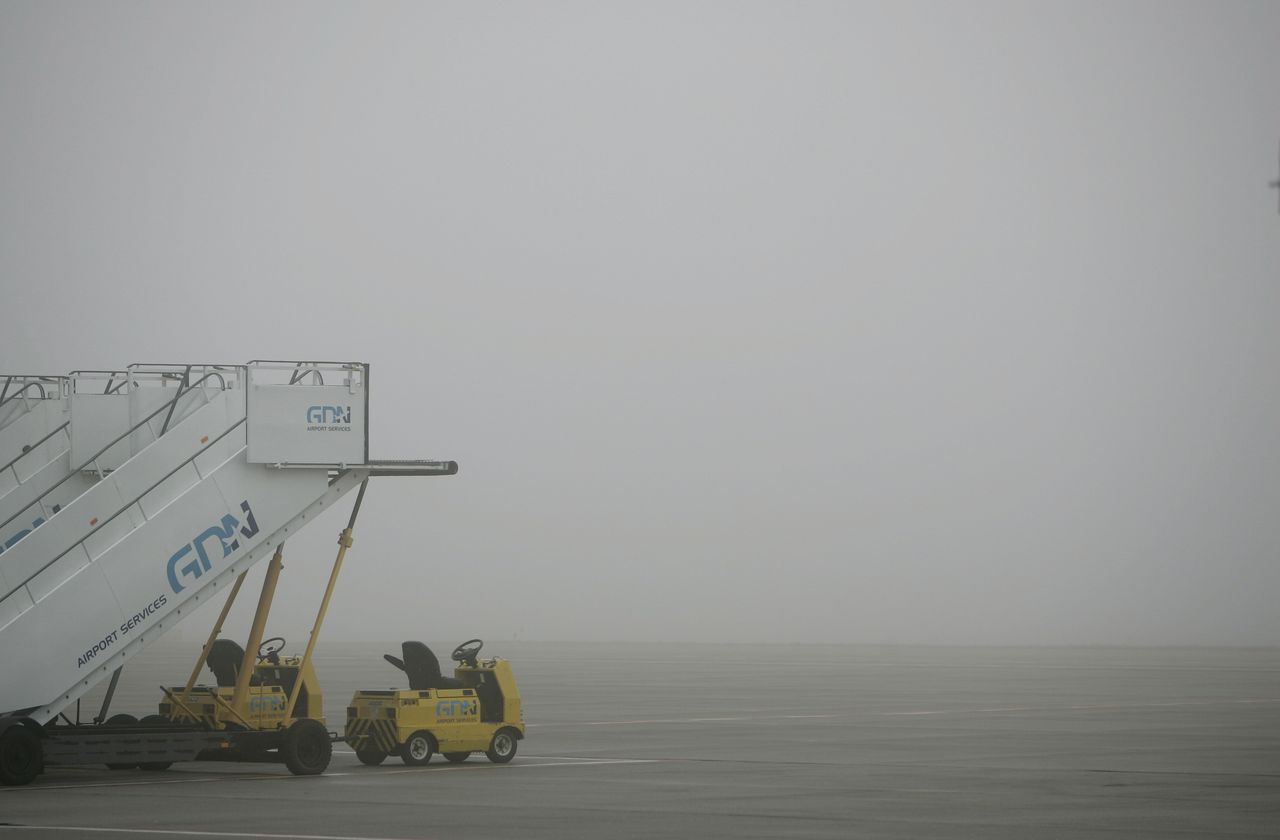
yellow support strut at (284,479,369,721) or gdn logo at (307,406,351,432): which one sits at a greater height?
gdn logo at (307,406,351,432)

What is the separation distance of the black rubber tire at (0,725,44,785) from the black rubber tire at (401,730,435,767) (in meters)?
5.91

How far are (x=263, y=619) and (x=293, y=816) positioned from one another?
698 cm

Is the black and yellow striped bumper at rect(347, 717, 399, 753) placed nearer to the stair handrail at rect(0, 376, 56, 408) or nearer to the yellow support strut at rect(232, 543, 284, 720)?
the yellow support strut at rect(232, 543, 284, 720)

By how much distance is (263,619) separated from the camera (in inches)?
1120

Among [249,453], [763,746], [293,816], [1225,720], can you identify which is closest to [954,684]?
[1225,720]

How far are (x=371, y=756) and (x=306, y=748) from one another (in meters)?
2.28

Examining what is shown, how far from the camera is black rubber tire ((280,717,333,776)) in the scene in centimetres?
2734

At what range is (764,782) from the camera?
26.8m

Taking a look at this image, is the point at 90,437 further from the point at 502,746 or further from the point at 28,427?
the point at 502,746

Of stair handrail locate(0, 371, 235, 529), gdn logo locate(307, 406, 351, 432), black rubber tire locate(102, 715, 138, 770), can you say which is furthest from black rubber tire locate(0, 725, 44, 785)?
gdn logo locate(307, 406, 351, 432)

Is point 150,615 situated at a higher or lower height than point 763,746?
higher

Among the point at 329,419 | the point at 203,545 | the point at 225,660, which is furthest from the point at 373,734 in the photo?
the point at 329,419

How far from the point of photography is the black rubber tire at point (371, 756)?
29.6 meters

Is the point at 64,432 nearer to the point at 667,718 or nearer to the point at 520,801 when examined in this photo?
the point at 520,801
